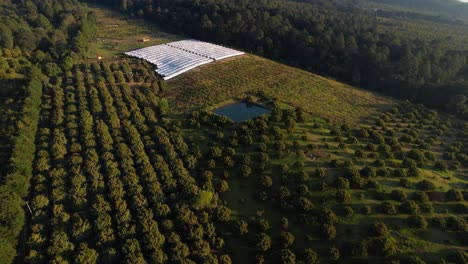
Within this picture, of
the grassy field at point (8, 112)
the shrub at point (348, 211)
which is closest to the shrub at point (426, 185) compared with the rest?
the shrub at point (348, 211)

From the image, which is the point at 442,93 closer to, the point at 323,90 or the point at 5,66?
the point at 323,90

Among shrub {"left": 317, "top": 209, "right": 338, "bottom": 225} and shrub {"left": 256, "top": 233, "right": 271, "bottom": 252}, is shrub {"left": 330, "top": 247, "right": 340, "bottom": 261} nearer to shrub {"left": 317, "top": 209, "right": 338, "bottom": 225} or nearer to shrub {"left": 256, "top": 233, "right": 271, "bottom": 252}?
shrub {"left": 317, "top": 209, "right": 338, "bottom": 225}

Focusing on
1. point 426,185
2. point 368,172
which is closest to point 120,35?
point 368,172

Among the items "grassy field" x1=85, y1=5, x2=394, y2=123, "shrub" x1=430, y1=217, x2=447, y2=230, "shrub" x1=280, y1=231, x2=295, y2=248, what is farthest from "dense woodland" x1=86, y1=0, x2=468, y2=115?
"shrub" x1=280, y1=231, x2=295, y2=248

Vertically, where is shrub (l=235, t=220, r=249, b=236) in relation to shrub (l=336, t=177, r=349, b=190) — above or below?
below

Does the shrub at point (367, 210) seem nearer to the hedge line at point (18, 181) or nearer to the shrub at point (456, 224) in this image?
the shrub at point (456, 224)

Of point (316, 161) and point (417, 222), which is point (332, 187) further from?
point (417, 222)
